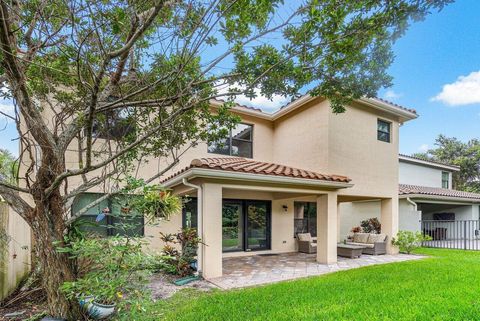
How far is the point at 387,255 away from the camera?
13.8 m

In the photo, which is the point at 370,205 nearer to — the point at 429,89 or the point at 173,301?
the point at 429,89

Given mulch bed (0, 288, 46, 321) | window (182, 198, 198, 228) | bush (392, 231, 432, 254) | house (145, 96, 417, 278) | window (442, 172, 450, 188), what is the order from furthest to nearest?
window (442, 172, 450, 188) → bush (392, 231, 432, 254) → window (182, 198, 198, 228) → house (145, 96, 417, 278) → mulch bed (0, 288, 46, 321)

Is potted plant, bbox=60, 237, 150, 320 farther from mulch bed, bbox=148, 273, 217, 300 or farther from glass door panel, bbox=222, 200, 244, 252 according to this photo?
glass door panel, bbox=222, 200, 244, 252

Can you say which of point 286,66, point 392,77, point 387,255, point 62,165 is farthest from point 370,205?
point 62,165

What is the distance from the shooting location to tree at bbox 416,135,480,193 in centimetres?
3766

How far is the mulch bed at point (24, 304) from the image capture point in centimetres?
585

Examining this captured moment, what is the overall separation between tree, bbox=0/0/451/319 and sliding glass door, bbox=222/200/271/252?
287 inches

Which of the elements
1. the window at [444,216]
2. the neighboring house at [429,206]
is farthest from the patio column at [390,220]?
the window at [444,216]

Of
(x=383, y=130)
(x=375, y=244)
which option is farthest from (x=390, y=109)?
(x=375, y=244)

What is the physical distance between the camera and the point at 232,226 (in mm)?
14008

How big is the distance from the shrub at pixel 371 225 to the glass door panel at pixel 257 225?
322 inches

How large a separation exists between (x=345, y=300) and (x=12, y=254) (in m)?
8.13

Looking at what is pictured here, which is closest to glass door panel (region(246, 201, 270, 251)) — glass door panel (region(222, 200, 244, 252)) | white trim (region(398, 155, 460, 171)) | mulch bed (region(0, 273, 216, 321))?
glass door panel (region(222, 200, 244, 252))

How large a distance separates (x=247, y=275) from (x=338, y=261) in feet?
15.0
